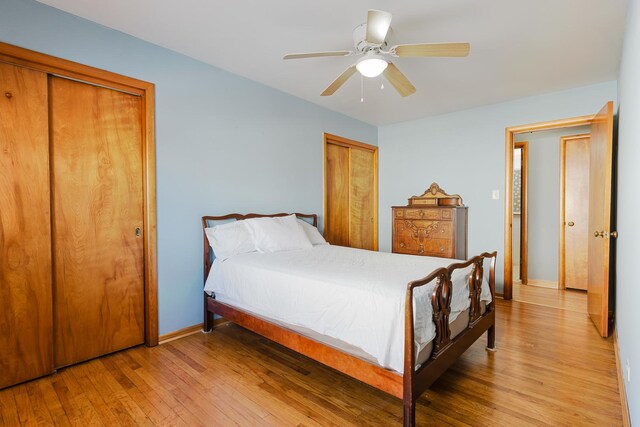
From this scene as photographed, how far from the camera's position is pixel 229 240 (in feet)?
9.20

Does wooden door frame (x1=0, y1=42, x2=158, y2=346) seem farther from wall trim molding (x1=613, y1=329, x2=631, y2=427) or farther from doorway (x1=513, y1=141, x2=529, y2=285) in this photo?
doorway (x1=513, y1=141, x2=529, y2=285)

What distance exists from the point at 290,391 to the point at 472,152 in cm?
366

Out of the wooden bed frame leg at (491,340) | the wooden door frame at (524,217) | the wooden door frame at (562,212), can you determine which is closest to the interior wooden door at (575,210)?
the wooden door frame at (562,212)

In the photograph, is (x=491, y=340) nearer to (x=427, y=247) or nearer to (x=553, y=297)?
(x=427, y=247)

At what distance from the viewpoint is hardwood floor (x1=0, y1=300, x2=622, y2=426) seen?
5.57 feet

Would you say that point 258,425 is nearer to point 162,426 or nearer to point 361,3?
point 162,426

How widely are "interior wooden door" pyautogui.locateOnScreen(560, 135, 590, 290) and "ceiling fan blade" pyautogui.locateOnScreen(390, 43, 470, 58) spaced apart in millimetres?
3474

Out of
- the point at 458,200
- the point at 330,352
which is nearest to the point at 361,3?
the point at 330,352

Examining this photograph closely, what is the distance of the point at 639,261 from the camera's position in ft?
4.24

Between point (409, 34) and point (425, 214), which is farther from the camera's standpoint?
point (425, 214)

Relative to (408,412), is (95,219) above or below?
above

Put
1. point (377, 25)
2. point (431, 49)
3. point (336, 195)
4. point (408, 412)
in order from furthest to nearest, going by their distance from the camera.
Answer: point (336, 195) → point (431, 49) → point (377, 25) → point (408, 412)

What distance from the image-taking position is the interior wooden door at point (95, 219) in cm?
219

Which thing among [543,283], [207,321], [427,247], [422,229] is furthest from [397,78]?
[543,283]
